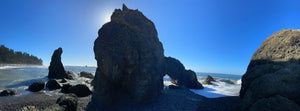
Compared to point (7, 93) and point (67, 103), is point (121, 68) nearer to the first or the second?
point (67, 103)

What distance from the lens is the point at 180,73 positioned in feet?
Result: 87.1

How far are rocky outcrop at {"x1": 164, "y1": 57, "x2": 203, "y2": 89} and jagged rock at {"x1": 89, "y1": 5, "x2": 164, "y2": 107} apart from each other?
1551 cm

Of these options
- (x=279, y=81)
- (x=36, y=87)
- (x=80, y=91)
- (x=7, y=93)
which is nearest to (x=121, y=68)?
(x=80, y=91)

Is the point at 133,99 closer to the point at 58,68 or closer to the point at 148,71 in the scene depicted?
the point at 148,71

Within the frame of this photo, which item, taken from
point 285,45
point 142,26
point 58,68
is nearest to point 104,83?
point 142,26

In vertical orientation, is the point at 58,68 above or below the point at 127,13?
below

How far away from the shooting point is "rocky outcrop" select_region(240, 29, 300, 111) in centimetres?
581

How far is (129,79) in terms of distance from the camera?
10.5 m

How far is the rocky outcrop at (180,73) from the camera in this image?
80.6ft

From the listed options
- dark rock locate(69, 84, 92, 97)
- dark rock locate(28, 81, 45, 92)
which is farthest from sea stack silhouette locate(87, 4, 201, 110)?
dark rock locate(28, 81, 45, 92)

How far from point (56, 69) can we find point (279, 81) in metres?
40.2

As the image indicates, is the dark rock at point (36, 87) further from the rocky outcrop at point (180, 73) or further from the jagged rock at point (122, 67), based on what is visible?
the rocky outcrop at point (180, 73)

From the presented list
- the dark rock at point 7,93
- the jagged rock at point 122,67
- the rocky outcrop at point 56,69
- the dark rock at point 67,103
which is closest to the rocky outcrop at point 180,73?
the jagged rock at point 122,67

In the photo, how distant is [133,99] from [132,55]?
4288 mm
